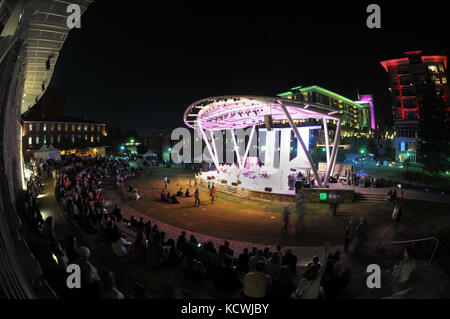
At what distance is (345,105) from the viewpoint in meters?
94.4

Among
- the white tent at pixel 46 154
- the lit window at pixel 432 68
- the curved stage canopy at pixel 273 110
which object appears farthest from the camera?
the lit window at pixel 432 68

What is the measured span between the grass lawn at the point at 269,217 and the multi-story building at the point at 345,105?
42.8 m

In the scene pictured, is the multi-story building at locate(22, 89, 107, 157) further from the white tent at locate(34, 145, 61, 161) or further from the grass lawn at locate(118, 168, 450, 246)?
the grass lawn at locate(118, 168, 450, 246)

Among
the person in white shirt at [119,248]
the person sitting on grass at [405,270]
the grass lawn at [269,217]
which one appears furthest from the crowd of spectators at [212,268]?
the grass lawn at [269,217]

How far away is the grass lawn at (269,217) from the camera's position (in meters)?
10.4

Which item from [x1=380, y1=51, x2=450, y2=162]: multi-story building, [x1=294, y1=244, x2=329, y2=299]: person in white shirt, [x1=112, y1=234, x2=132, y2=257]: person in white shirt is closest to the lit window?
[x1=380, y1=51, x2=450, y2=162]: multi-story building

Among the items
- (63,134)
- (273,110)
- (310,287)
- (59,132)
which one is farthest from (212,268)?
(63,134)

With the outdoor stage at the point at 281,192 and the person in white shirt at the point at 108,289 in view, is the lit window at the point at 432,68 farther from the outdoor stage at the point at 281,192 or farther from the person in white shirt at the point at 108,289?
the person in white shirt at the point at 108,289

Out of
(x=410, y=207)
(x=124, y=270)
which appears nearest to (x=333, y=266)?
(x=124, y=270)

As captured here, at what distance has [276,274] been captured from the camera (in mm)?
4992

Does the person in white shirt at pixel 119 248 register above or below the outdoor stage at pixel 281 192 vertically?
above

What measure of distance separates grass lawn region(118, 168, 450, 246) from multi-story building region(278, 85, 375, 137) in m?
42.8
